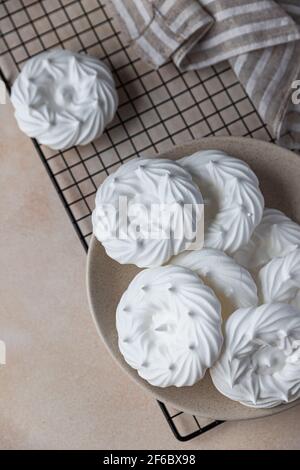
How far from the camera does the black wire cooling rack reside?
99cm

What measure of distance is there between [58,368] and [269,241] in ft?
1.23

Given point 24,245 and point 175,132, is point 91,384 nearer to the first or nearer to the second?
point 24,245

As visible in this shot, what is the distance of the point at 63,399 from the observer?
3.17 feet

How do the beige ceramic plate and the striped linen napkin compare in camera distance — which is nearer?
the beige ceramic plate

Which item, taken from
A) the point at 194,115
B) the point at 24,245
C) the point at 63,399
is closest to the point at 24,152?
the point at 24,245

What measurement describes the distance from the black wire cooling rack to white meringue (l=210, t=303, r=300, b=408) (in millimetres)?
333

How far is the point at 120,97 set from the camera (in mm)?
1011

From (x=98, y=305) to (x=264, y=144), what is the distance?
0.87 feet

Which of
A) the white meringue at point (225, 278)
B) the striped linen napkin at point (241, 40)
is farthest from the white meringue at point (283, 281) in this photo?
the striped linen napkin at point (241, 40)

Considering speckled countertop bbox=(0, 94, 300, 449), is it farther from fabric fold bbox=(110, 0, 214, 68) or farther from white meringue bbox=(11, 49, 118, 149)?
fabric fold bbox=(110, 0, 214, 68)

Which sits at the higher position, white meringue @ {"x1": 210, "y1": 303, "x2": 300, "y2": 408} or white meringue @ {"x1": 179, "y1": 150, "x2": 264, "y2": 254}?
white meringue @ {"x1": 179, "y1": 150, "x2": 264, "y2": 254}

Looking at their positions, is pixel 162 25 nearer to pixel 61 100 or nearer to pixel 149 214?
pixel 61 100

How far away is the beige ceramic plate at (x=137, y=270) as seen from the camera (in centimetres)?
75

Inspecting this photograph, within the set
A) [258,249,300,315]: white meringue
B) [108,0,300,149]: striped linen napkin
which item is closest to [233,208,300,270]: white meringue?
[258,249,300,315]: white meringue
